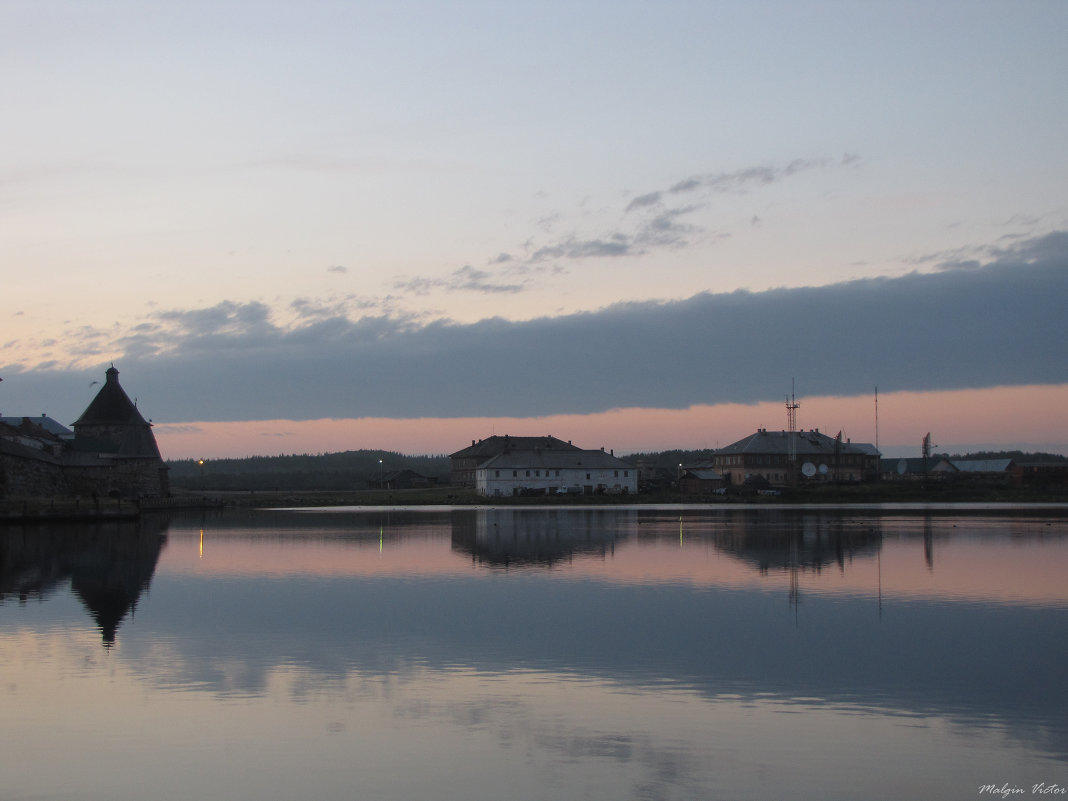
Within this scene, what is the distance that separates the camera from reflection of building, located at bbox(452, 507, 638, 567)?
33338mm

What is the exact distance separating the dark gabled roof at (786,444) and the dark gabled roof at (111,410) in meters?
54.8

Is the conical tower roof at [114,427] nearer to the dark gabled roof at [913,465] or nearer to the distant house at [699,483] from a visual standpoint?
the distant house at [699,483]

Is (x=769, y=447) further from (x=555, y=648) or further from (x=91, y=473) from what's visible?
(x=555, y=648)

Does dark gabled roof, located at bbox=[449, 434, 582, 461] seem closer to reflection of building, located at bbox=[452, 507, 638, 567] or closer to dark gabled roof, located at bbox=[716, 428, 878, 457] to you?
dark gabled roof, located at bbox=[716, 428, 878, 457]

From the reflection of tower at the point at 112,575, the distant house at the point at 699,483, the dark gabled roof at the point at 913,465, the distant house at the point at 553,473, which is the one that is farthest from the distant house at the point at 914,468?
the reflection of tower at the point at 112,575

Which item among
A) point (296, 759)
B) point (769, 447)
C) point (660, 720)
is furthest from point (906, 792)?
point (769, 447)

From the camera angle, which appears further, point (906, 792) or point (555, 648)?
point (555, 648)

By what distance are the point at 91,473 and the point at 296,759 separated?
223 feet

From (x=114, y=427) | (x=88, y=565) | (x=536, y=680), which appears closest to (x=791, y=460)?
(x=114, y=427)

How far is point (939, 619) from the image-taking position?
63.6 ft

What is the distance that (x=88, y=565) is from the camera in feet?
99.5

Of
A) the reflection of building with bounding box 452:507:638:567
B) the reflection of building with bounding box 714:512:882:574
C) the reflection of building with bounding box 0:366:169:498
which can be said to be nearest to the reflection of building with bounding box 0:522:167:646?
the reflection of building with bounding box 452:507:638:567

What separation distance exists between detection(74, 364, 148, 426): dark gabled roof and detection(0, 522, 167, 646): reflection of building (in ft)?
108

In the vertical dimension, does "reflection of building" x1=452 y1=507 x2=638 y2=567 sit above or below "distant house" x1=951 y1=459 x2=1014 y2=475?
below
